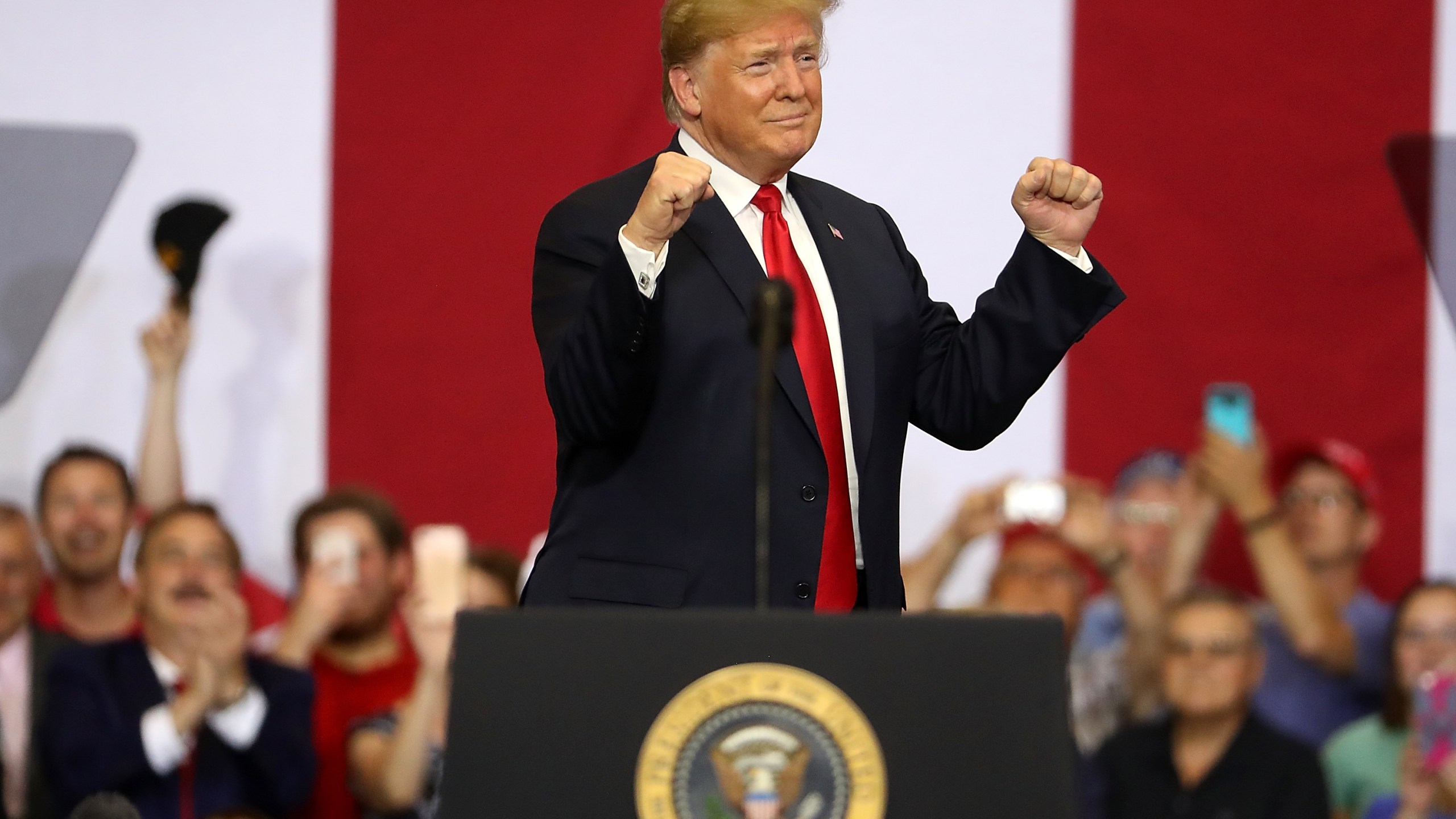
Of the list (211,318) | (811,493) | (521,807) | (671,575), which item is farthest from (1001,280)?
(211,318)

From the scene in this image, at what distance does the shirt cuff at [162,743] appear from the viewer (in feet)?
9.96

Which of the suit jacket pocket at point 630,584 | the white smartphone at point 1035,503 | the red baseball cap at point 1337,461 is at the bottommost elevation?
the suit jacket pocket at point 630,584

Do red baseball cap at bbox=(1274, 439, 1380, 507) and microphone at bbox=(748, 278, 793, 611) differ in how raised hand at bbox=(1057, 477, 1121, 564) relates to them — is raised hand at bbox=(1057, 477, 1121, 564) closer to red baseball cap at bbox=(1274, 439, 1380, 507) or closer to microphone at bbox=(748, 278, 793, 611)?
red baseball cap at bbox=(1274, 439, 1380, 507)

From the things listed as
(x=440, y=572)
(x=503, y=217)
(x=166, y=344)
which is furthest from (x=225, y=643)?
(x=503, y=217)

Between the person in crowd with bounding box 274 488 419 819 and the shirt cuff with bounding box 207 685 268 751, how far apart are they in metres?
0.16

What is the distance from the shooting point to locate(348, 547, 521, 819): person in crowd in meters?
3.17

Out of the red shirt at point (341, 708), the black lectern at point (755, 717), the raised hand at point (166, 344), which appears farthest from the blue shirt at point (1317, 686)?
the black lectern at point (755, 717)

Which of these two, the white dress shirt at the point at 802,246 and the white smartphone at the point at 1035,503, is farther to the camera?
the white smartphone at the point at 1035,503

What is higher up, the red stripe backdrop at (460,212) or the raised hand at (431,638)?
the red stripe backdrop at (460,212)

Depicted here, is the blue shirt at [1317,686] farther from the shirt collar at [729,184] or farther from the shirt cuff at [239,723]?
the shirt collar at [729,184]

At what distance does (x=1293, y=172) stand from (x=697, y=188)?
94.6 inches

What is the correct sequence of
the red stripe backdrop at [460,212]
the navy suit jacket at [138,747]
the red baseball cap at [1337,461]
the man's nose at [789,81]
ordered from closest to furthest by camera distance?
the man's nose at [789,81], the navy suit jacket at [138,747], the red stripe backdrop at [460,212], the red baseball cap at [1337,461]

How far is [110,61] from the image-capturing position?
11.6ft

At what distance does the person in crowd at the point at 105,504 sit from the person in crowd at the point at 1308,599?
2082 millimetres
